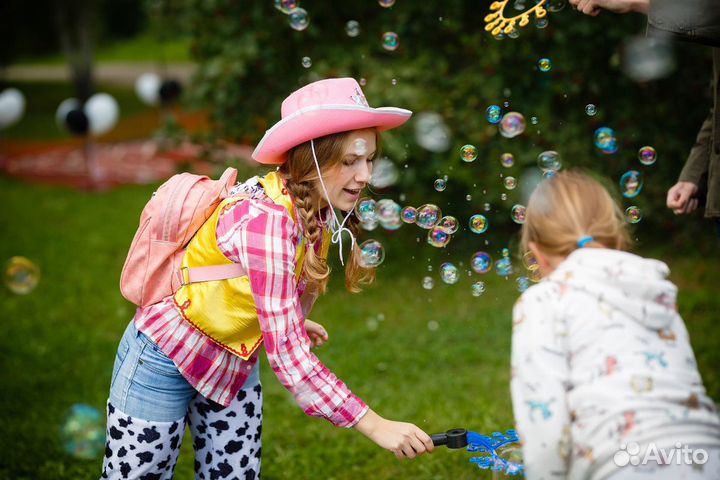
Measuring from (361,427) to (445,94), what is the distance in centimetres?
393

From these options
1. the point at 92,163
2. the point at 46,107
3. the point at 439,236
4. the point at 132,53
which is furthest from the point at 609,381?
the point at 132,53

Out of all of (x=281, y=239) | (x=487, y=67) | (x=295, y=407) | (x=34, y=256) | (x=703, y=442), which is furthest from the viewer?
(x=34, y=256)

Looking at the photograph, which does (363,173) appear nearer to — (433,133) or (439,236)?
(439,236)

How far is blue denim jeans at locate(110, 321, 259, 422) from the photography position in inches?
85.4

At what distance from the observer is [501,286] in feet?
18.4

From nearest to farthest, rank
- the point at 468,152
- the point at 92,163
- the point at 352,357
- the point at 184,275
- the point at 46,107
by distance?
the point at 184,275, the point at 468,152, the point at 352,357, the point at 92,163, the point at 46,107

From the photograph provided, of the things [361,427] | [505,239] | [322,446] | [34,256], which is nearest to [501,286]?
[505,239]

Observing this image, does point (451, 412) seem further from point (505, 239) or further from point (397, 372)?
point (505, 239)

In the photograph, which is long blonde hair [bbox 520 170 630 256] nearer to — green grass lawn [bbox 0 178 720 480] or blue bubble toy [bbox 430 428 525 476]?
blue bubble toy [bbox 430 428 525 476]

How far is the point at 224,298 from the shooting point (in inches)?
83.2

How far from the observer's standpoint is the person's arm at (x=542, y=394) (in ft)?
5.40

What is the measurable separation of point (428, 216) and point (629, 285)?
5.06 ft

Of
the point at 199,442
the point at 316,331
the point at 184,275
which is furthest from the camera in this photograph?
the point at 316,331

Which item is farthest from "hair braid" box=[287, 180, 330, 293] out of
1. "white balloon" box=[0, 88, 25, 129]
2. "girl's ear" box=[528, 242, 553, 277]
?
"white balloon" box=[0, 88, 25, 129]
